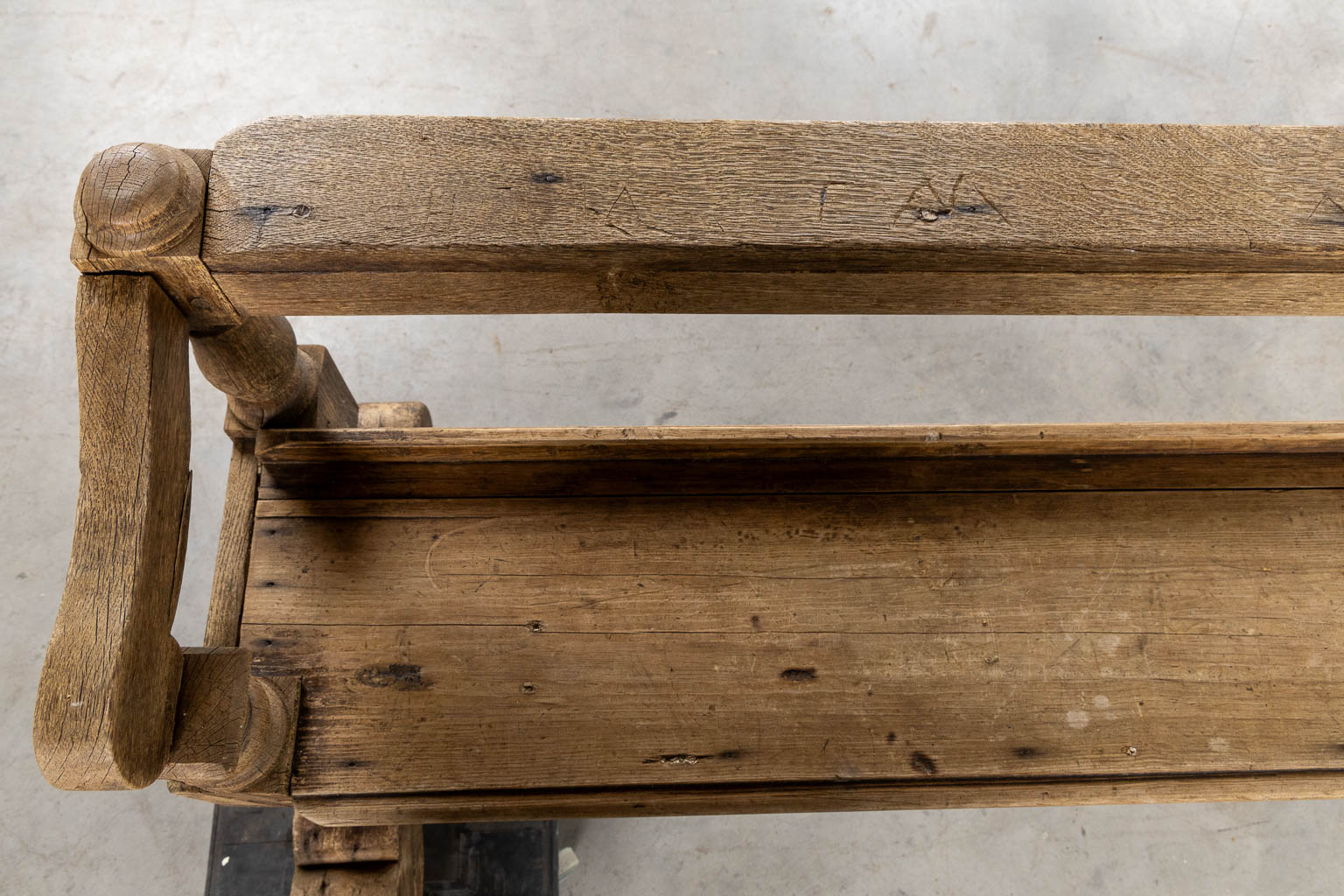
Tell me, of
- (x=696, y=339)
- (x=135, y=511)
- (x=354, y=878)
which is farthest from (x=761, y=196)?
(x=696, y=339)

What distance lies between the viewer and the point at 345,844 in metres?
1.59

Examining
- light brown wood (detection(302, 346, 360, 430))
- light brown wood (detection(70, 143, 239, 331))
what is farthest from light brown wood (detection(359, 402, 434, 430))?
light brown wood (detection(70, 143, 239, 331))

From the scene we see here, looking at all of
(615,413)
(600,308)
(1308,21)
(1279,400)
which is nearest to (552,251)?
(600,308)

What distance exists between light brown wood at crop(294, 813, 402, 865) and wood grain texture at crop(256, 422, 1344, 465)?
70 centimetres

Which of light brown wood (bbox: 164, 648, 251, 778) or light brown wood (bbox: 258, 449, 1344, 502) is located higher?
light brown wood (bbox: 258, 449, 1344, 502)

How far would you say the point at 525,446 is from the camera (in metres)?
1.50

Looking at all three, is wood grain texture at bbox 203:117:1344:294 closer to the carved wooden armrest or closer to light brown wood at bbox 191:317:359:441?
the carved wooden armrest

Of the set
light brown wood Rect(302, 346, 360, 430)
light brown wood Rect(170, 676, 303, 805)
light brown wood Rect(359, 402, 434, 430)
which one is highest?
light brown wood Rect(359, 402, 434, 430)

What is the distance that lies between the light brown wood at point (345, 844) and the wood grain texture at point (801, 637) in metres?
0.30

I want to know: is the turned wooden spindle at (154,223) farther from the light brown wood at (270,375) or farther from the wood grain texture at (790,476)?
the wood grain texture at (790,476)

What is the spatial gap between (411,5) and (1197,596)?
121 inches

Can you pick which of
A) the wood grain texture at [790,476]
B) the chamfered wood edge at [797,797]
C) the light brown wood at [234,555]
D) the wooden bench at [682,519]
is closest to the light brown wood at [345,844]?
the wooden bench at [682,519]

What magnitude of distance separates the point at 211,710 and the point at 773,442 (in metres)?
0.96

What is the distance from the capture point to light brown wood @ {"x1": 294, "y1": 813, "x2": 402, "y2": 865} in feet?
5.19
